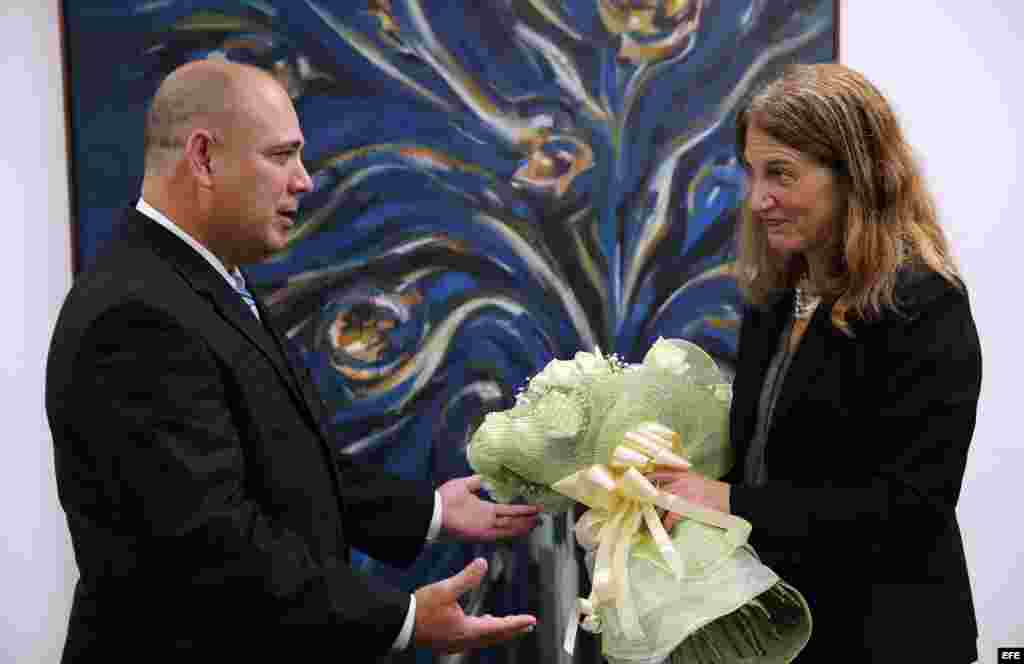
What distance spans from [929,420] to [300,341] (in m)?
1.37

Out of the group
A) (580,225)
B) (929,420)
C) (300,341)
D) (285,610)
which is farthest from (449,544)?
(929,420)

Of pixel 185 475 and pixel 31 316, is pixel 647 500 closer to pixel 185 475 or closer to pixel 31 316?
A: pixel 185 475

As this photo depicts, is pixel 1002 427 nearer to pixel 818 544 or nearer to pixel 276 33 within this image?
pixel 818 544

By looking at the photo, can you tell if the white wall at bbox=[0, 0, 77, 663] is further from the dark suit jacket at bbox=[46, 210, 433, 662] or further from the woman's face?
the woman's face

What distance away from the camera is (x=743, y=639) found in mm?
1581

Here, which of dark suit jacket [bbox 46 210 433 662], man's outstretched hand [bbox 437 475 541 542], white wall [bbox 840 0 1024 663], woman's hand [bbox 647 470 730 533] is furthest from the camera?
white wall [bbox 840 0 1024 663]

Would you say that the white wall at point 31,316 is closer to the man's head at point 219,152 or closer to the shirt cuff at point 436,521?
the man's head at point 219,152

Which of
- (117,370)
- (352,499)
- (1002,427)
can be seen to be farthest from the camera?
(1002,427)

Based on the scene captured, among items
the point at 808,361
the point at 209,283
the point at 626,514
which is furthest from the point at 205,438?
the point at 808,361

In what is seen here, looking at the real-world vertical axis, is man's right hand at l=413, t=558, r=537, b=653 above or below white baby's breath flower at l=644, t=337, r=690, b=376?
below

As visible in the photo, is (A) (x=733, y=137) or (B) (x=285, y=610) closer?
(B) (x=285, y=610)

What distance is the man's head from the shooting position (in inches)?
65.2

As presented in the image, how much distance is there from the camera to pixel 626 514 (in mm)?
1598

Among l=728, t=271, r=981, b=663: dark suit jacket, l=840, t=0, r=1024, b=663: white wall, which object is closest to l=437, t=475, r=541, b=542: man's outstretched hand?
l=728, t=271, r=981, b=663: dark suit jacket
